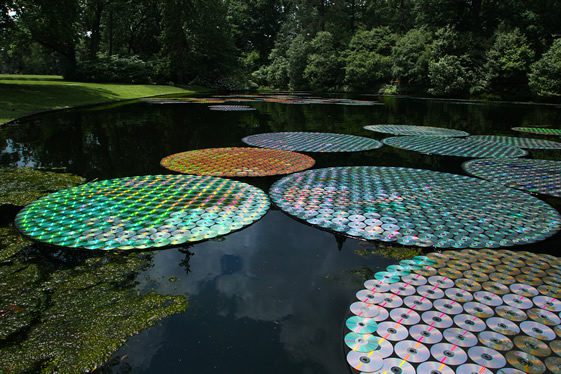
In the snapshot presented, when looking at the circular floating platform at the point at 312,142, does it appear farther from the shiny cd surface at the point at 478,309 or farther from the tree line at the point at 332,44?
the tree line at the point at 332,44

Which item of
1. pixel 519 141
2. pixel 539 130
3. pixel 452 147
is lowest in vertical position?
pixel 452 147

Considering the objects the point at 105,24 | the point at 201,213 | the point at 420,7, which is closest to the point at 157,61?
the point at 105,24

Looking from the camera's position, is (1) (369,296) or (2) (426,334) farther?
(1) (369,296)

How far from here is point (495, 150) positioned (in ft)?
29.2

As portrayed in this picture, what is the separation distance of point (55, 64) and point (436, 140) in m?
65.2

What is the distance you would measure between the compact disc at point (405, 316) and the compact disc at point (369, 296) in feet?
0.62

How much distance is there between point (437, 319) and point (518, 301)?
776 mm

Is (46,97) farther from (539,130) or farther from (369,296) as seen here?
(539,130)

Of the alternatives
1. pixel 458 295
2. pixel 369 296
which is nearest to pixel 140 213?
pixel 369 296

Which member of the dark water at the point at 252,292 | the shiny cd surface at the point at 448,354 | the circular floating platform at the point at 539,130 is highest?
the circular floating platform at the point at 539,130

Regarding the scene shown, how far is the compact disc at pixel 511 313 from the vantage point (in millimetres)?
2645

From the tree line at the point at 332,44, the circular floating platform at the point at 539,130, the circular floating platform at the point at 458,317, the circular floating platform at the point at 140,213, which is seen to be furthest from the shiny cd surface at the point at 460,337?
the tree line at the point at 332,44

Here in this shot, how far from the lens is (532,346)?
92.7 inches

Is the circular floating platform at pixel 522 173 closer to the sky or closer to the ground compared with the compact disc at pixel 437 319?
A: closer to the sky
